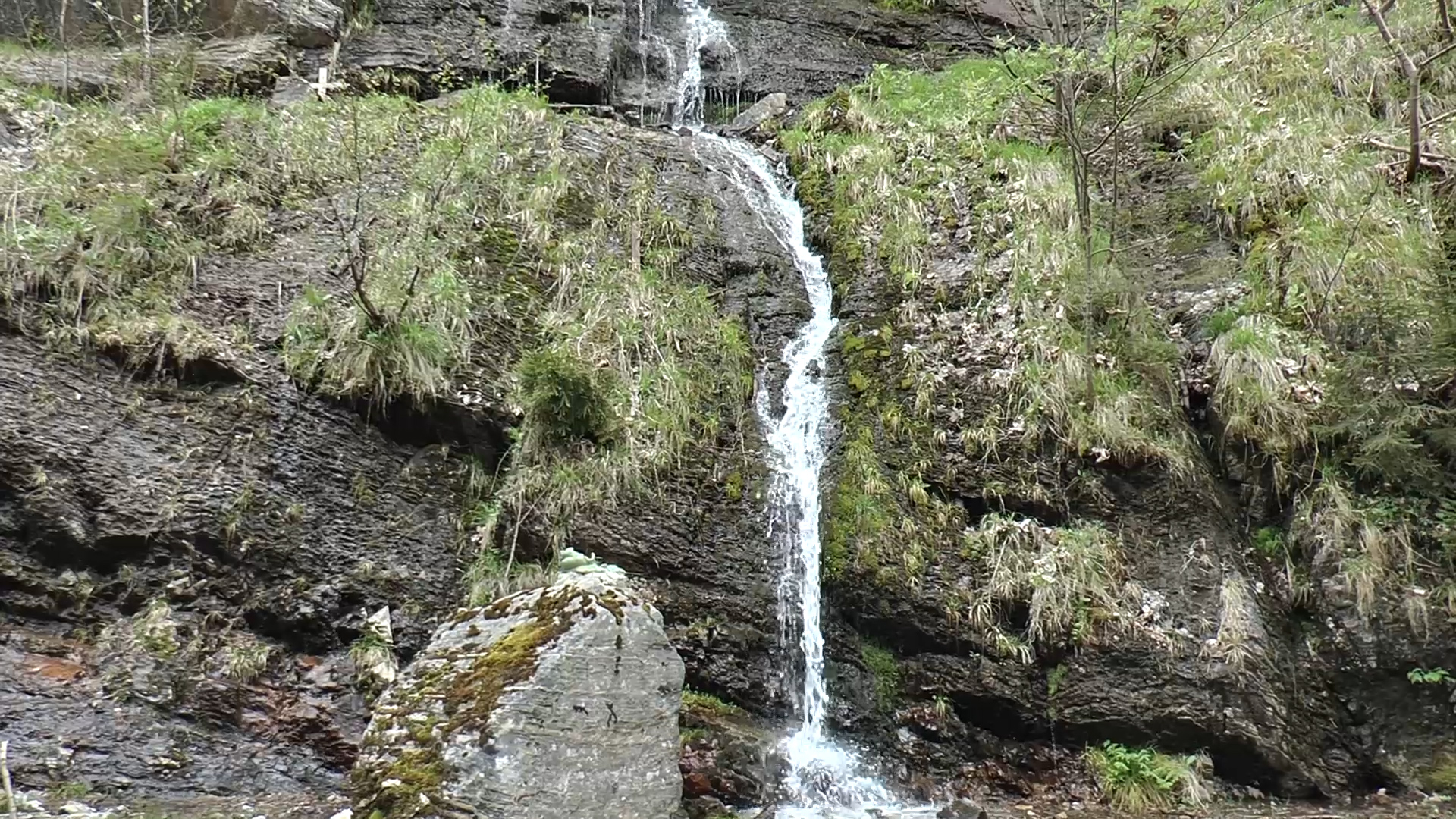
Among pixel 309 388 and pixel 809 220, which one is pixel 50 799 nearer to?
pixel 309 388

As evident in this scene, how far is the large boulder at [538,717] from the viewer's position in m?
3.29

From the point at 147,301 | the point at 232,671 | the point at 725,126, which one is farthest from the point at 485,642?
the point at 725,126

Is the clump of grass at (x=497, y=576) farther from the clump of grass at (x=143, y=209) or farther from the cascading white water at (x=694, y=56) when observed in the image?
the cascading white water at (x=694, y=56)

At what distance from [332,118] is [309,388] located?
4.30 m

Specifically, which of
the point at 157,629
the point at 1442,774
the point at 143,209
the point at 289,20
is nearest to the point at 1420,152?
the point at 1442,774

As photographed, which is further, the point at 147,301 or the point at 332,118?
the point at 332,118

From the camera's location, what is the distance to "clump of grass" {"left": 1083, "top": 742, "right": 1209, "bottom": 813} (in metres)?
4.87

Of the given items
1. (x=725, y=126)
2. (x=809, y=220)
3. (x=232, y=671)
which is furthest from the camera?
(x=725, y=126)

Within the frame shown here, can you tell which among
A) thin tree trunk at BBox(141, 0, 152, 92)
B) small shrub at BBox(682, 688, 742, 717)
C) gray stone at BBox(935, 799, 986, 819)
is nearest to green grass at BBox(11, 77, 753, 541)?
thin tree trunk at BBox(141, 0, 152, 92)

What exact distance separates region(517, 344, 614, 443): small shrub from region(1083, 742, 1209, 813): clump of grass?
4035mm

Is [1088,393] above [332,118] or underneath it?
underneath

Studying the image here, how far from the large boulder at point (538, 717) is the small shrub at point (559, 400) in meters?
2.15

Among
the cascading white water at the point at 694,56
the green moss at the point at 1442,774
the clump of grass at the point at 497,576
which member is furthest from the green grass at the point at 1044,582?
the cascading white water at the point at 694,56

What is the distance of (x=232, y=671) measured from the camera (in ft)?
15.0
